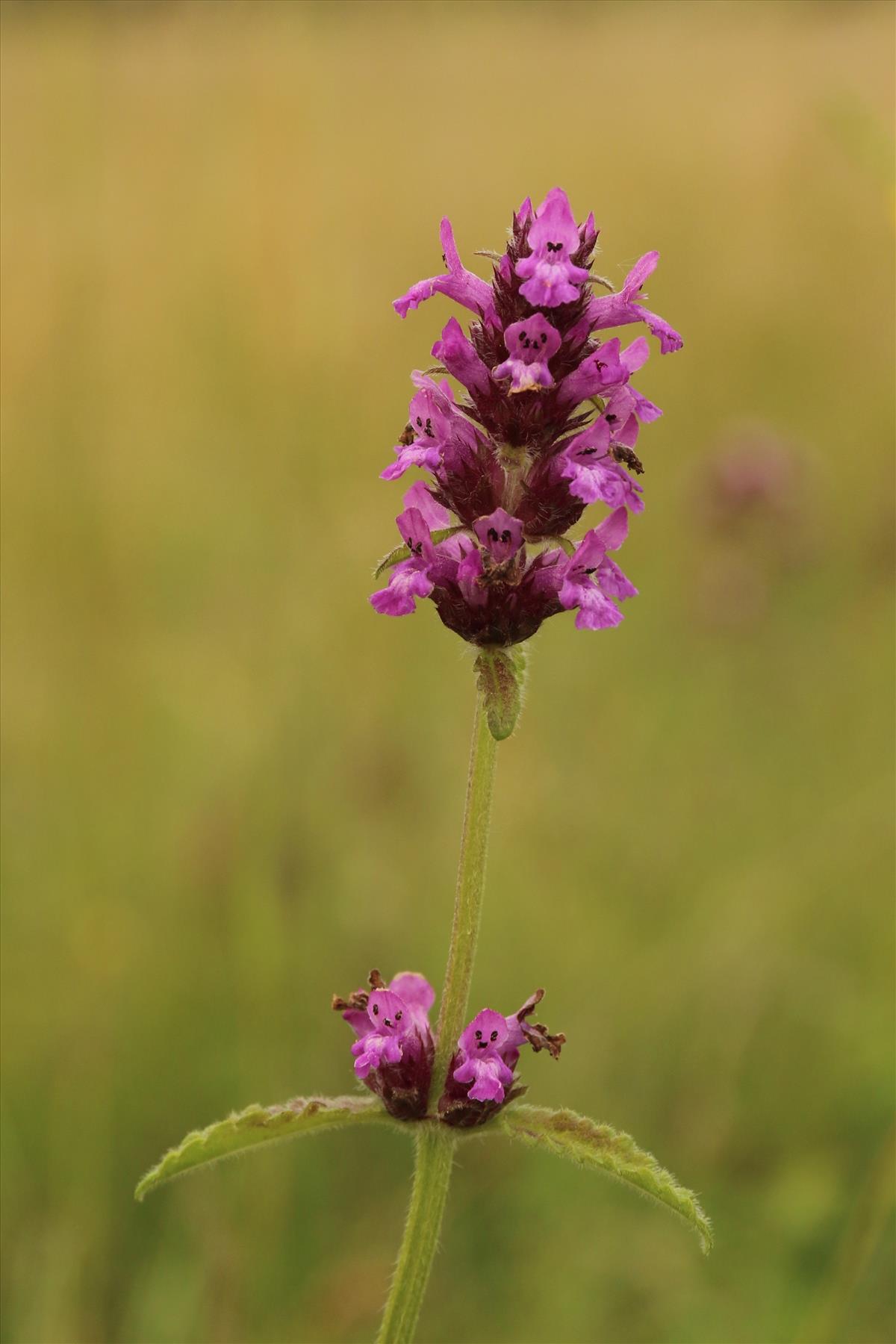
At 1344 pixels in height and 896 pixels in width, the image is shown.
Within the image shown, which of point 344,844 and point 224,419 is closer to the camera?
point 344,844

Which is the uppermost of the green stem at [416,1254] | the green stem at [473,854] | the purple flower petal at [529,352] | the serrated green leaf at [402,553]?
the purple flower petal at [529,352]

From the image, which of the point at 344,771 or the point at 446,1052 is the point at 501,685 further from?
the point at 344,771

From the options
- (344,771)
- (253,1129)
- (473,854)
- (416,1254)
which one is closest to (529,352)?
(473,854)

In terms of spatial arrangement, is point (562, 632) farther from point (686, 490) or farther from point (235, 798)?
point (235, 798)

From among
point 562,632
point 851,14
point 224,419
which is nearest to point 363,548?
point 562,632

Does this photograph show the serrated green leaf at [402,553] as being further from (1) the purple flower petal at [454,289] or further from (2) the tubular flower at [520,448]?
(1) the purple flower petal at [454,289]

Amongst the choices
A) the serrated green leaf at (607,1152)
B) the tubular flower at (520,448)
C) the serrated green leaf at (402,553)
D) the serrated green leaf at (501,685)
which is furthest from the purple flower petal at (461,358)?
the serrated green leaf at (607,1152)

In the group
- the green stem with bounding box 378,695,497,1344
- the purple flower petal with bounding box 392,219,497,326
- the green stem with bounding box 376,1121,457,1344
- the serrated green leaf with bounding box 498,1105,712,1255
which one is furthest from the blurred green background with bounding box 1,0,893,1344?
the green stem with bounding box 376,1121,457,1344

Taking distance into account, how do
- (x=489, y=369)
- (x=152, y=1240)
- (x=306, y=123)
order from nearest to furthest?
1. (x=489, y=369)
2. (x=152, y=1240)
3. (x=306, y=123)
